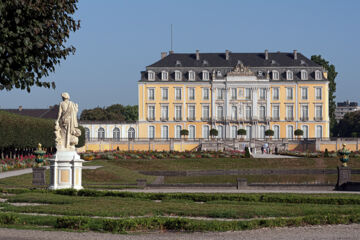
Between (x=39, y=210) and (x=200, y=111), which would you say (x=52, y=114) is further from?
(x=39, y=210)

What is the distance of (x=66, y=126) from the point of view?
16188 mm

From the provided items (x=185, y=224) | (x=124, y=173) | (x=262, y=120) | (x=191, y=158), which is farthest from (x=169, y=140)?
(x=185, y=224)

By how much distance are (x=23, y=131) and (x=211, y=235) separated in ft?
105

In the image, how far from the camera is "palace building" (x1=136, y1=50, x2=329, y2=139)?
207 feet

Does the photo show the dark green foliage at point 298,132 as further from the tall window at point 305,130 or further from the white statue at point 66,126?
the white statue at point 66,126

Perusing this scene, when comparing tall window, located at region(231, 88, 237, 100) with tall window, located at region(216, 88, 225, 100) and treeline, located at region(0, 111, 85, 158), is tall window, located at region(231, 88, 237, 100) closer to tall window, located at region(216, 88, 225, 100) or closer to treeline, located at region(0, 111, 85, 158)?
tall window, located at region(216, 88, 225, 100)

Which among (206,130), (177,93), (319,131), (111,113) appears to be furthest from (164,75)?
(111,113)

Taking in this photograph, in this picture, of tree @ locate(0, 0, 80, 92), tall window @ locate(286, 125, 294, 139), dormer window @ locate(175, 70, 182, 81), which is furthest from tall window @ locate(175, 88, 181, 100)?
tree @ locate(0, 0, 80, 92)

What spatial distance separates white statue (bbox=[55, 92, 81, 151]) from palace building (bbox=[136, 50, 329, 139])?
4698cm

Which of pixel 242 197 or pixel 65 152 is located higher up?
pixel 65 152

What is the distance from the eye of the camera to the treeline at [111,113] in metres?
81.2

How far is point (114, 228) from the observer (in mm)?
9375

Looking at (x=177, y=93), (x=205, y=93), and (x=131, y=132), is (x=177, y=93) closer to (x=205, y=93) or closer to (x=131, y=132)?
(x=205, y=93)

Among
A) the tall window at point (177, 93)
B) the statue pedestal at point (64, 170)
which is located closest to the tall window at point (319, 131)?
the tall window at point (177, 93)
